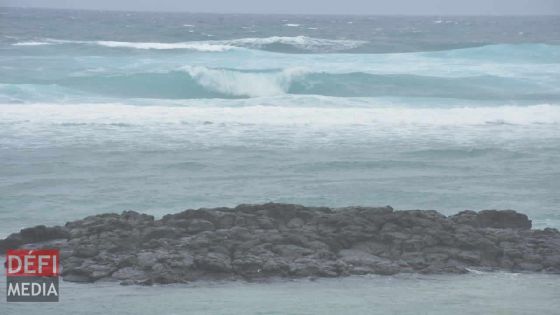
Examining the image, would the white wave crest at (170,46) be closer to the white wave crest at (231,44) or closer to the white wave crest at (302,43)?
the white wave crest at (231,44)

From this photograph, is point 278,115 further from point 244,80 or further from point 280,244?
point 280,244

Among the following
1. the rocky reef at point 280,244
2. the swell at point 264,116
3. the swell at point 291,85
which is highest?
the swell at point 291,85

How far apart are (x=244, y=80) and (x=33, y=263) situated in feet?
75.7

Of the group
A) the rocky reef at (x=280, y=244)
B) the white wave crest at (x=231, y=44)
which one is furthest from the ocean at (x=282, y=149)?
the white wave crest at (x=231, y=44)

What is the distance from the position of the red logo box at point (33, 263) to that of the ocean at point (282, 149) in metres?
0.39

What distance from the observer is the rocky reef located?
9711 mm

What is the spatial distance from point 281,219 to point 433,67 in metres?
26.6

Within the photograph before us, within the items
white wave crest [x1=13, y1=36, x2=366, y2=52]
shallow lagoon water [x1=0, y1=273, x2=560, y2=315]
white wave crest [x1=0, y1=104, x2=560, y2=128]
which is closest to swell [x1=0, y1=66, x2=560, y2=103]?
white wave crest [x1=0, y1=104, x2=560, y2=128]

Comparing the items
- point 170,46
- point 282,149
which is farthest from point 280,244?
point 170,46

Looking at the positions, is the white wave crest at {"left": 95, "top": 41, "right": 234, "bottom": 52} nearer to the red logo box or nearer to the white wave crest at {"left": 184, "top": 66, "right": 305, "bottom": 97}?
the white wave crest at {"left": 184, "top": 66, "right": 305, "bottom": 97}

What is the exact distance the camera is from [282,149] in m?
18.1

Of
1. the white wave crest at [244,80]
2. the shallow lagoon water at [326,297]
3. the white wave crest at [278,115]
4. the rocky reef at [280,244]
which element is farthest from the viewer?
the white wave crest at [244,80]

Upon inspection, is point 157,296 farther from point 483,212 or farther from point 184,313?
point 483,212

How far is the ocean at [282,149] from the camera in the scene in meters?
9.26
